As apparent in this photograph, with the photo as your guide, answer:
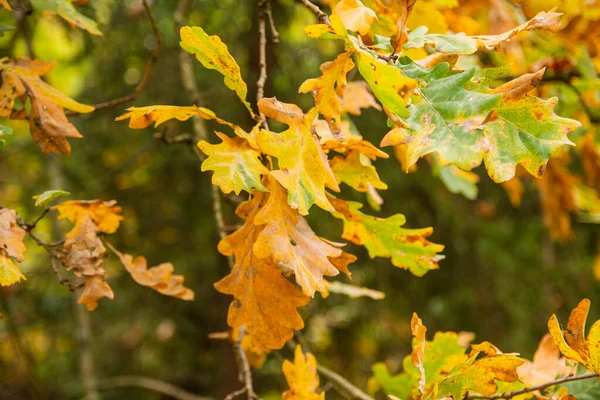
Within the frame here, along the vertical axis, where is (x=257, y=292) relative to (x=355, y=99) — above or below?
below

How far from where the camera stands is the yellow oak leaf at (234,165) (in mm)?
739

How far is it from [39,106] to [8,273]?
13.8 inches

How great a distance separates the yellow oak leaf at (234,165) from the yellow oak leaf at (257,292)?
3.0 inches

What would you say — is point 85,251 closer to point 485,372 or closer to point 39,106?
point 39,106

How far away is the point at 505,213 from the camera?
11.8ft

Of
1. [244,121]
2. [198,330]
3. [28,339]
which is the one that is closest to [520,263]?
[244,121]

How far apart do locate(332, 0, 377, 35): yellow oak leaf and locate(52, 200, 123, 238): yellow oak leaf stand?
519 mm

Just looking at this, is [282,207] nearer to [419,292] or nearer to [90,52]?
[90,52]

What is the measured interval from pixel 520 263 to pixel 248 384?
251cm

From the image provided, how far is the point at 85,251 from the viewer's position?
3.11ft

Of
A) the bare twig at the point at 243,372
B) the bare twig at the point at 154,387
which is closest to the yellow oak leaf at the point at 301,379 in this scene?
the bare twig at the point at 243,372

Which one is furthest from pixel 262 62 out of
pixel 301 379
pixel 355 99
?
pixel 301 379

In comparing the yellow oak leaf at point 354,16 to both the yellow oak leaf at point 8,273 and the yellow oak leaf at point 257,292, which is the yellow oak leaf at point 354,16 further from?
the yellow oak leaf at point 8,273

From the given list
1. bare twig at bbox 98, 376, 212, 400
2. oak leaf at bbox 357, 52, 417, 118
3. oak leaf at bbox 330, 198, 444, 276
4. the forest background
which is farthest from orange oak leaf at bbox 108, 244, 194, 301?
the forest background
